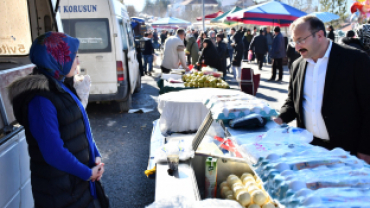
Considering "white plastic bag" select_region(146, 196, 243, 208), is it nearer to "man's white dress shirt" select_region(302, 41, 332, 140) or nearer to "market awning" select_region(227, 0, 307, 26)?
"man's white dress shirt" select_region(302, 41, 332, 140)

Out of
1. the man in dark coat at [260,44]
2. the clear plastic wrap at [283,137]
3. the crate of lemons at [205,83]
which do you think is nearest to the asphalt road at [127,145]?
the crate of lemons at [205,83]

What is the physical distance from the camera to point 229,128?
2.31 metres

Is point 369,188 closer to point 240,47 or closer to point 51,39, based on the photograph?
point 51,39

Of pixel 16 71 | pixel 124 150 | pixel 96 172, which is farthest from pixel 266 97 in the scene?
pixel 96 172

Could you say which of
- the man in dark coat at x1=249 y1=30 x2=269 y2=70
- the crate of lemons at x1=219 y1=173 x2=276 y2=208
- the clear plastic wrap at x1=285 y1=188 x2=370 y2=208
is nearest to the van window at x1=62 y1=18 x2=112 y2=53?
the crate of lemons at x1=219 y1=173 x2=276 y2=208

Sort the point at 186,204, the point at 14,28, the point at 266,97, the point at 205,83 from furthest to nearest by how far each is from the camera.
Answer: the point at 266,97
the point at 205,83
the point at 14,28
the point at 186,204

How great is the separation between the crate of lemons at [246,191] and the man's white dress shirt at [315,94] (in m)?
0.75

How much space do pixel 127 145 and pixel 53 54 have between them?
3.81 m

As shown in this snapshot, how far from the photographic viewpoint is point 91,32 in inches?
261

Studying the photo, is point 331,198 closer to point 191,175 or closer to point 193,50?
point 191,175

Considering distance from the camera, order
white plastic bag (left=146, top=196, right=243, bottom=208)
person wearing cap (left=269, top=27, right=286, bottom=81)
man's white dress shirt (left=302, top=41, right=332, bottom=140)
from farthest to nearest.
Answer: person wearing cap (left=269, top=27, right=286, bottom=81)
man's white dress shirt (left=302, top=41, right=332, bottom=140)
white plastic bag (left=146, top=196, right=243, bottom=208)

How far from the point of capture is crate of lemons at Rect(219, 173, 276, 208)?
1961mm

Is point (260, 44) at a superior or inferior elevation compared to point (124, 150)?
superior

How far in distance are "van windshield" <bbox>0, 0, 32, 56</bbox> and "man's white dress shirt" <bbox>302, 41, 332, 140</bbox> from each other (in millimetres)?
3099
